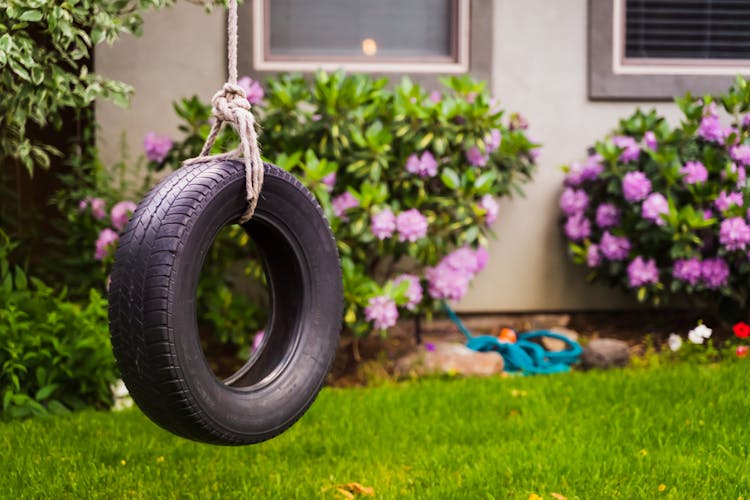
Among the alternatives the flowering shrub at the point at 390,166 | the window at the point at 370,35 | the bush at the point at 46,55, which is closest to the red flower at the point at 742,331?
the flowering shrub at the point at 390,166

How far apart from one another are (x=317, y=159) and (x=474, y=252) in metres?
1.00

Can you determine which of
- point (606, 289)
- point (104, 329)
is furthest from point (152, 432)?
point (606, 289)

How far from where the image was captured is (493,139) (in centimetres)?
494

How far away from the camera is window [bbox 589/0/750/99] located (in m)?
5.55

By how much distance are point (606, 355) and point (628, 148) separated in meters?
1.22

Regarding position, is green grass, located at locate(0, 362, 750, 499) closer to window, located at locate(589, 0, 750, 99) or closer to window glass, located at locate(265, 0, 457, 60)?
window, located at locate(589, 0, 750, 99)

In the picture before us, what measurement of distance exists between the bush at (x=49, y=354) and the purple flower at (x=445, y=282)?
1.68 metres

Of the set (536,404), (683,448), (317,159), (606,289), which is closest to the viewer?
(683,448)

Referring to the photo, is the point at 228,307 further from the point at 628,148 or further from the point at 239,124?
the point at 239,124

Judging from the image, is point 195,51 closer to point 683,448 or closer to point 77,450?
point 77,450

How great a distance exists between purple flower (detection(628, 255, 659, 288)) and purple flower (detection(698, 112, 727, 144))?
0.74 m

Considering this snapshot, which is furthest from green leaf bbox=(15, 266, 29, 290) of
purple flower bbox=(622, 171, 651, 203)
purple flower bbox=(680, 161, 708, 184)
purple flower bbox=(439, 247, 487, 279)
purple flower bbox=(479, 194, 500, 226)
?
purple flower bbox=(680, 161, 708, 184)

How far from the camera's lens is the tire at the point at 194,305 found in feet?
6.86

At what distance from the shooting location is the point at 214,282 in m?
4.86
